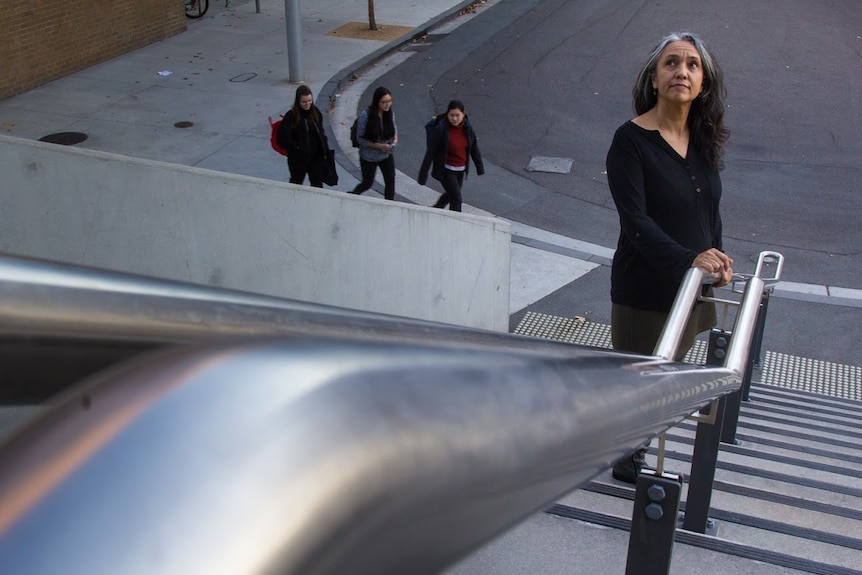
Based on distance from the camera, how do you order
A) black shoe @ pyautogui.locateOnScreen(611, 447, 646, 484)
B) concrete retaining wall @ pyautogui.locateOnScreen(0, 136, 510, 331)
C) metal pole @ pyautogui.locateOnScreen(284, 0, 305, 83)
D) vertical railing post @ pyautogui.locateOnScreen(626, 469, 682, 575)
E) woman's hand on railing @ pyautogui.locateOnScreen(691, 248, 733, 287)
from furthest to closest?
metal pole @ pyautogui.locateOnScreen(284, 0, 305, 83) → concrete retaining wall @ pyautogui.locateOnScreen(0, 136, 510, 331) → black shoe @ pyautogui.locateOnScreen(611, 447, 646, 484) → woman's hand on railing @ pyautogui.locateOnScreen(691, 248, 733, 287) → vertical railing post @ pyautogui.locateOnScreen(626, 469, 682, 575)

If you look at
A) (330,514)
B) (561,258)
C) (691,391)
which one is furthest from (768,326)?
(330,514)

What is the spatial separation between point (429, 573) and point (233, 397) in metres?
0.22

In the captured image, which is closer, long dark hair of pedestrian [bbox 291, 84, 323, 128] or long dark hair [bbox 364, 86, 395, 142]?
long dark hair of pedestrian [bbox 291, 84, 323, 128]

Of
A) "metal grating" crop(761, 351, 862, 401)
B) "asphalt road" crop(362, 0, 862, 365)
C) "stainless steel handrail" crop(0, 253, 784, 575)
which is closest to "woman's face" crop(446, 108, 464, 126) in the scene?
"asphalt road" crop(362, 0, 862, 365)

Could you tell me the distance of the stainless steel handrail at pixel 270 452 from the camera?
51 cm

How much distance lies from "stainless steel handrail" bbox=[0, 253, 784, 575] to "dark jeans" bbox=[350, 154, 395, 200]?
8.94 meters

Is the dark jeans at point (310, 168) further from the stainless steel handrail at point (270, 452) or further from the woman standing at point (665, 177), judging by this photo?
the stainless steel handrail at point (270, 452)

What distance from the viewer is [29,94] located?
1345 cm

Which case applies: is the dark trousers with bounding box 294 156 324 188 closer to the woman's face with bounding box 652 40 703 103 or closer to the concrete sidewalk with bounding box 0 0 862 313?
the concrete sidewalk with bounding box 0 0 862 313

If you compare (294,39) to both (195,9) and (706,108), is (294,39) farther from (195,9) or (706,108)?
(706,108)

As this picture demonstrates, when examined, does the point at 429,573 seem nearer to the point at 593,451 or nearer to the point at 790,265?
the point at 593,451

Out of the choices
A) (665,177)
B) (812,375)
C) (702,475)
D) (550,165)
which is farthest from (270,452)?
(550,165)

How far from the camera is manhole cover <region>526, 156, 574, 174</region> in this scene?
39.1 ft

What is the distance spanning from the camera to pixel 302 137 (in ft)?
29.8
